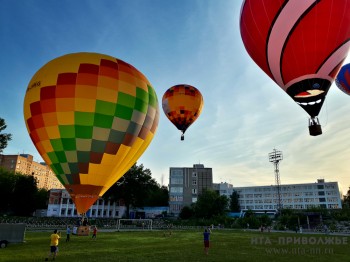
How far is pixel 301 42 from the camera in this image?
13.2 m

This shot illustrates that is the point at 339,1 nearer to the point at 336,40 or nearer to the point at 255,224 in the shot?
the point at 336,40

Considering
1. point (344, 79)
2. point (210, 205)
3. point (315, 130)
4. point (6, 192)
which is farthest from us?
point (210, 205)

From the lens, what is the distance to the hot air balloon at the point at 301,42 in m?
12.5

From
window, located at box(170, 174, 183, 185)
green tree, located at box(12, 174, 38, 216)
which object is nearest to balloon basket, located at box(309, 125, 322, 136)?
green tree, located at box(12, 174, 38, 216)

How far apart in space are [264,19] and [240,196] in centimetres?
12557

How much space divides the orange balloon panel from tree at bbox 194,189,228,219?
42.5 m

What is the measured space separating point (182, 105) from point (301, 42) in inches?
775

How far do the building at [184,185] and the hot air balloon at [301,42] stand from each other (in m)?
80.5

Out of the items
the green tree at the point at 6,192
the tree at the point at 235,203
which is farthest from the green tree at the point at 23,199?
the tree at the point at 235,203

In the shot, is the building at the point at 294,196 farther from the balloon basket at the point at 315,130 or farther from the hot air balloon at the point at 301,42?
the hot air balloon at the point at 301,42

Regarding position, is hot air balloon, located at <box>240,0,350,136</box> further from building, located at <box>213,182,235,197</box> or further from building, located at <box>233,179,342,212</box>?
building, located at <box>213,182,235,197</box>

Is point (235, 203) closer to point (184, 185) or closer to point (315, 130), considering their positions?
point (184, 185)

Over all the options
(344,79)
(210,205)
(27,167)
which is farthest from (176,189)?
(27,167)

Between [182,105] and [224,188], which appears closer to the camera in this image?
[182,105]
